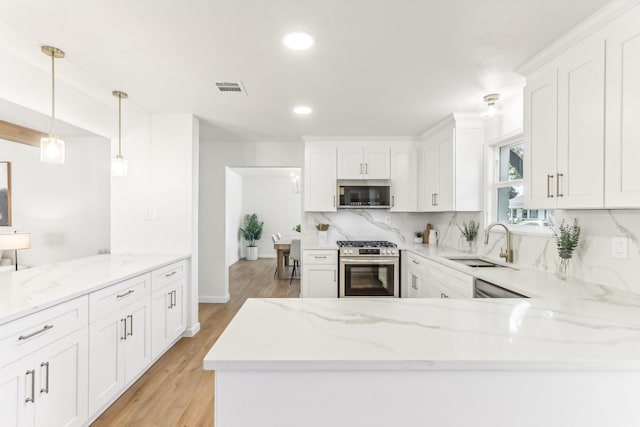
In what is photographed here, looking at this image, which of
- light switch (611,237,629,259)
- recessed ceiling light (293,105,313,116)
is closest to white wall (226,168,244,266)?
recessed ceiling light (293,105,313,116)

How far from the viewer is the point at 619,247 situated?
71.4 inches

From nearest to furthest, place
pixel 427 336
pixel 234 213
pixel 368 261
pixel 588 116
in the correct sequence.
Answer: pixel 427 336 → pixel 588 116 → pixel 368 261 → pixel 234 213

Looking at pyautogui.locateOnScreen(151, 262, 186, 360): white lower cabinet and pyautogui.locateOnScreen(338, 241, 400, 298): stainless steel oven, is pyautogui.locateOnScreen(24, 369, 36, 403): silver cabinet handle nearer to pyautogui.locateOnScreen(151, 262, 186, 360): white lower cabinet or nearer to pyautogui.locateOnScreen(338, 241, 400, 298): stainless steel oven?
pyautogui.locateOnScreen(151, 262, 186, 360): white lower cabinet

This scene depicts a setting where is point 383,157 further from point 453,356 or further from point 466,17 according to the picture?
point 453,356

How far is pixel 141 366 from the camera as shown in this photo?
7.98ft

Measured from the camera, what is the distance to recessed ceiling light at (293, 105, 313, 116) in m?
3.05

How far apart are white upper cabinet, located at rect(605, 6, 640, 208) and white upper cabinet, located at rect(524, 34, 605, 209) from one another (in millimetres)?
40

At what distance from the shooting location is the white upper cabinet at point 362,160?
13.9 ft

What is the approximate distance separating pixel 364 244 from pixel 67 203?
3.80 metres

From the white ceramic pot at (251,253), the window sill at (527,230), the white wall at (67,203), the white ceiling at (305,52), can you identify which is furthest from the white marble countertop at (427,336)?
the white ceramic pot at (251,253)

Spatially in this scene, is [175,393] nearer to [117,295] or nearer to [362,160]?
[117,295]

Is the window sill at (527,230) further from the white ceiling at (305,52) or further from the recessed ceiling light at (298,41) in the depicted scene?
the recessed ceiling light at (298,41)

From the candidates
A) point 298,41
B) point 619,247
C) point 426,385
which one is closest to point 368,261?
point 619,247

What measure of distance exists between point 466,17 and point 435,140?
2245 millimetres
